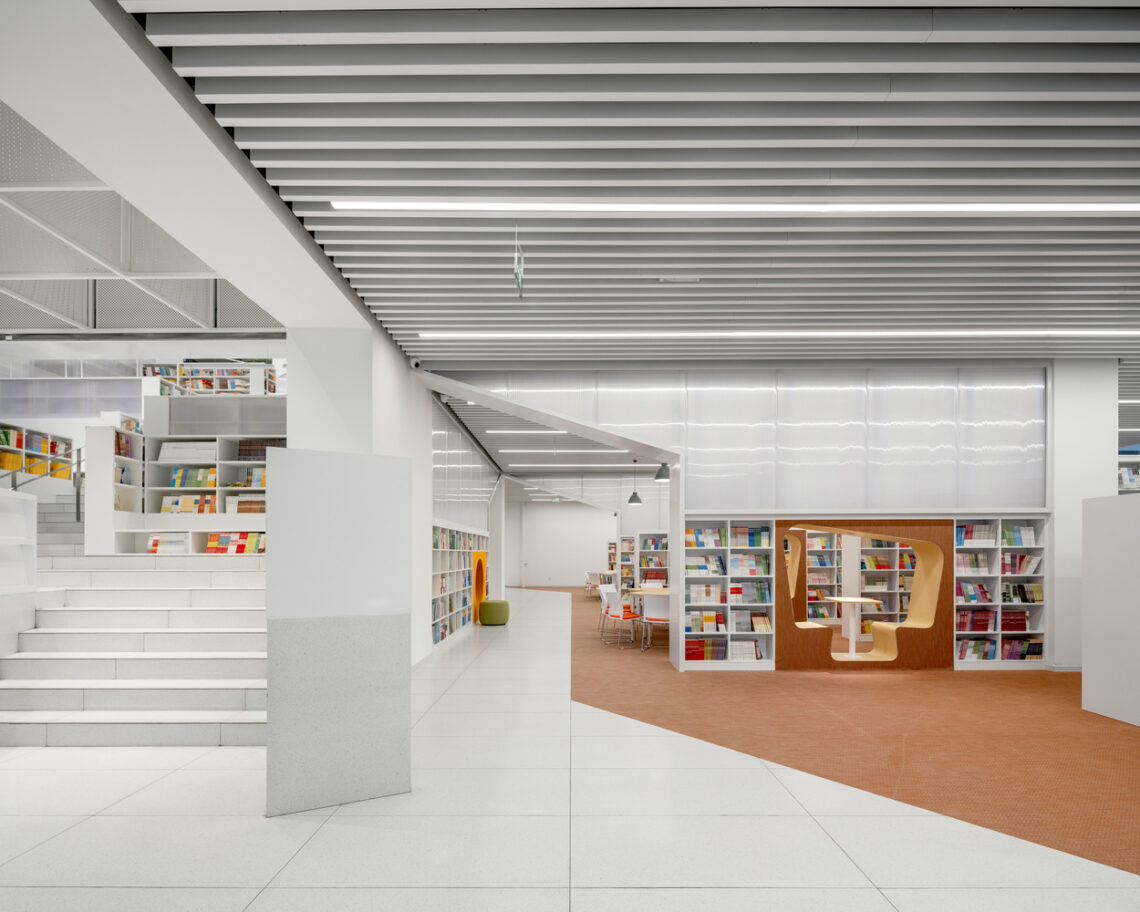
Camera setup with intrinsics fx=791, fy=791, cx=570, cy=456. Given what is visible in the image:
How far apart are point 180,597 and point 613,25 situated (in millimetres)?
6238

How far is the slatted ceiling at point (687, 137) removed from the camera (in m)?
3.68

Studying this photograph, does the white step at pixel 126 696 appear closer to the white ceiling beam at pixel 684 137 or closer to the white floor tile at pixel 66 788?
the white floor tile at pixel 66 788

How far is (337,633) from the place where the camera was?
4.48 meters

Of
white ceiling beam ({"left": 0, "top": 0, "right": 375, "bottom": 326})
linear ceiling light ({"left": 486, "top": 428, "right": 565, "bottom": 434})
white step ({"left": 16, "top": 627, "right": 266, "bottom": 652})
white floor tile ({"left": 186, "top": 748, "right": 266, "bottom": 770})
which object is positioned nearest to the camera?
white ceiling beam ({"left": 0, "top": 0, "right": 375, "bottom": 326})

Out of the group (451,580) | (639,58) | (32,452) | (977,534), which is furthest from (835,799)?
(32,452)

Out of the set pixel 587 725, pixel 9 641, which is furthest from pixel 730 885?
pixel 9 641

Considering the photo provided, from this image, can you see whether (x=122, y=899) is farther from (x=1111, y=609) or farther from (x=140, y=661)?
(x=1111, y=609)

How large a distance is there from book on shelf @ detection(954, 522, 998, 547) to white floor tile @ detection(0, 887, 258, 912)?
9.33 metres

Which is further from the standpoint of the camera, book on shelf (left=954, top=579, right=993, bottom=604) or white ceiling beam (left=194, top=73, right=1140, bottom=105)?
book on shelf (left=954, top=579, right=993, bottom=604)

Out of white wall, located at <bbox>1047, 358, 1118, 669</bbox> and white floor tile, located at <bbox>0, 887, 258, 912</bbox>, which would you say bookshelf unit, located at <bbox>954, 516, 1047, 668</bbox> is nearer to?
white wall, located at <bbox>1047, 358, 1118, 669</bbox>

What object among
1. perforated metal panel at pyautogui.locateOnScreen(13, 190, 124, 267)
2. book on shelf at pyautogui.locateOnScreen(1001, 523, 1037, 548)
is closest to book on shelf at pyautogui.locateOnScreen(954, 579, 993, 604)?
book on shelf at pyautogui.locateOnScreen(1001, 523, 1037, 548)

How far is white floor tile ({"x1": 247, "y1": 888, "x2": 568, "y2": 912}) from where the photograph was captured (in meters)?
3.18

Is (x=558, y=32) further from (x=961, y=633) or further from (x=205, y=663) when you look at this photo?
(x=961, y=633)

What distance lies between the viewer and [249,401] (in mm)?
10984
